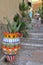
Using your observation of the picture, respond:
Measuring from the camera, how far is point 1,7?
8016 mm

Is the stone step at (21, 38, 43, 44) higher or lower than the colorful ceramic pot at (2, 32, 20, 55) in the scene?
lower

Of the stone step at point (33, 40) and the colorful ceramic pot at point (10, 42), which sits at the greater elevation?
the colorful ceramic pot at point (10, 42)

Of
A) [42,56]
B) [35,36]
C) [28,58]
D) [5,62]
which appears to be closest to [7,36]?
[5,62]

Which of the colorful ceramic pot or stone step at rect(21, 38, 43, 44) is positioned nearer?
the colorful ceramic pot

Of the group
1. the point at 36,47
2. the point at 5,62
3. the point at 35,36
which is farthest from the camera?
the point at 35,36

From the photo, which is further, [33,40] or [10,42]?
[33,40]

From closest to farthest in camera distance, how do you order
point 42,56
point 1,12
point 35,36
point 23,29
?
1. point 42,56
2. point 1,12
3. point 23,29
4. point 35,36

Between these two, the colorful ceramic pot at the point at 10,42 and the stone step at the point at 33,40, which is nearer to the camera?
the colorful ceramic pot at the point at 10,42

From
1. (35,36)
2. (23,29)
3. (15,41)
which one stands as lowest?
(35,36)

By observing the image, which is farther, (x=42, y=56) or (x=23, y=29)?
(x=23, y=29)

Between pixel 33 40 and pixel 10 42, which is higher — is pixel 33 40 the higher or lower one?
the lower one

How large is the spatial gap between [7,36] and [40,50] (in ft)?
10.0

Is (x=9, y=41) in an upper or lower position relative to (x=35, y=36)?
upper

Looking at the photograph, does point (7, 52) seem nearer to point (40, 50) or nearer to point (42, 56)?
point (42, 56)
